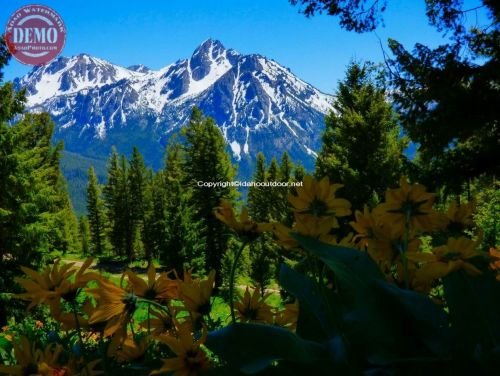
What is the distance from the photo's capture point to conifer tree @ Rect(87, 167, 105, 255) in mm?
51366

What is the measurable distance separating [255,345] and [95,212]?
56157 mm

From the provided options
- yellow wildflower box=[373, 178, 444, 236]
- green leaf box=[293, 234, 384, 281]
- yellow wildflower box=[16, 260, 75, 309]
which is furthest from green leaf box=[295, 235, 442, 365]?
yellow wildflower box=[16, 260, 75, 309]

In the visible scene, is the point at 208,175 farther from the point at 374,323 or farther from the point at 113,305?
the point at 374,323

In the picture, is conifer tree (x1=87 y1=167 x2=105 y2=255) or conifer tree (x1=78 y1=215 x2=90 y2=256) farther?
conifer tree (x1=78 y1=215 x2=90 y2=256)

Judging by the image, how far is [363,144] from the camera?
47.7 ft

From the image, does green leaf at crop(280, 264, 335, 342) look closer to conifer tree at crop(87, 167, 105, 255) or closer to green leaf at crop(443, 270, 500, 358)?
green leaf at crop(443, 270, 500, 358)

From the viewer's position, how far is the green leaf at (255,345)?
2.27ft

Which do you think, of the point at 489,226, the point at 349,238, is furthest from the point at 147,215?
the point at 349,238

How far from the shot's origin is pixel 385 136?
47.4 ft

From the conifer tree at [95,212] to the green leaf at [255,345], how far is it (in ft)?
Result: 168

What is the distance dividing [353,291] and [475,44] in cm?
910

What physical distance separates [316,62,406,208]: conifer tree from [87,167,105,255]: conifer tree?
3897 cm

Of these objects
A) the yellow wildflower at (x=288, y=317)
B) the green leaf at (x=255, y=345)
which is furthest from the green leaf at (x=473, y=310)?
the yellow wildflower at (x=288, y=317)

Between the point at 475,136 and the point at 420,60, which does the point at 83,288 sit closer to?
the point at 420,60
